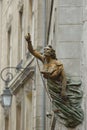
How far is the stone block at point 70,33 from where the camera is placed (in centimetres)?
1503

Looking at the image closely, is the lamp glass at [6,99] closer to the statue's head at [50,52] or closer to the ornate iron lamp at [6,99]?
the ornate iron lamp at [6,99]

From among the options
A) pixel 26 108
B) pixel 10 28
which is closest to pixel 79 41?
pixel 26 108

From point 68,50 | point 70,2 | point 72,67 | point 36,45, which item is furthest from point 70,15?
point 36,45

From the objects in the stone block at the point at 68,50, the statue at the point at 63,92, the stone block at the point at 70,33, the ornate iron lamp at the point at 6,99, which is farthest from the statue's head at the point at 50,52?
the ornate iron lamp at the point at 6,99

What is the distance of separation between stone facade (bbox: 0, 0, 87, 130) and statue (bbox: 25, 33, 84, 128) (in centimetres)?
15

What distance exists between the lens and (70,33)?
1511 cm

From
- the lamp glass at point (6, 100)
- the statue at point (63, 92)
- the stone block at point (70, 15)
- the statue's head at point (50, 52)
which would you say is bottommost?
the lamp glass at point (6, 100)

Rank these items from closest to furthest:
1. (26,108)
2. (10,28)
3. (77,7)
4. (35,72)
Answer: (77,7) < (35,72) < (26,108) < (10,28)

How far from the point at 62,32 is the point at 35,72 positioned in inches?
360

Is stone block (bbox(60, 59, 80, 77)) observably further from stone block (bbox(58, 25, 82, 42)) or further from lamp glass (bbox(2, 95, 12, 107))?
lamp glass (bbox(2, 95, 12, 107))

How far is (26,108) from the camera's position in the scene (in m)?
26.4

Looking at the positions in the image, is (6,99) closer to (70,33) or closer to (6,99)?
(6,99)

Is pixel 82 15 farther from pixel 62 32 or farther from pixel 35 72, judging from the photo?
pixel 35 72

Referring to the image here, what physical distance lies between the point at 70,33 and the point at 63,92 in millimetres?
1254
